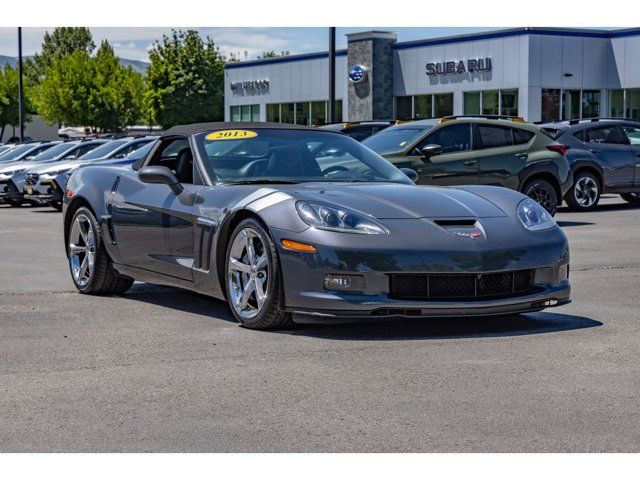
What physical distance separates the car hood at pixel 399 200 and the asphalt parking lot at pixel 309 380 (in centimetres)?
73

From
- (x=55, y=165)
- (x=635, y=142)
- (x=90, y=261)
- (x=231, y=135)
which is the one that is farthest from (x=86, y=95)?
(x=231, y=135)

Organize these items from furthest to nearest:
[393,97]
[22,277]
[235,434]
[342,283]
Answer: [393,97], [22,277], [342,283], [235,434]

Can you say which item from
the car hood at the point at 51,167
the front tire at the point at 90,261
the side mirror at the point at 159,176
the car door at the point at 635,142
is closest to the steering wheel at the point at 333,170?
the side mirror at the point at 159,176

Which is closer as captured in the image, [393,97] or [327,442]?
[327,442]

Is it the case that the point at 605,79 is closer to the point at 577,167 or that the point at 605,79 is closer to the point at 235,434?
the point at 577,167

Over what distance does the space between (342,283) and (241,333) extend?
0.74 meters

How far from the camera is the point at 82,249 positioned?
930cm

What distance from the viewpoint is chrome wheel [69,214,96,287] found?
9.12 metres

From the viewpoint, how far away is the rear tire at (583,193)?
19.6m

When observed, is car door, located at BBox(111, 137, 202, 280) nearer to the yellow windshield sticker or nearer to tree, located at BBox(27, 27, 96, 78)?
the yellow windshield sticker

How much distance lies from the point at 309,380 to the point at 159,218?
2.85 m

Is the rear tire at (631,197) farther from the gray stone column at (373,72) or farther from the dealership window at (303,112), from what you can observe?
the dealership window at (303,112)
